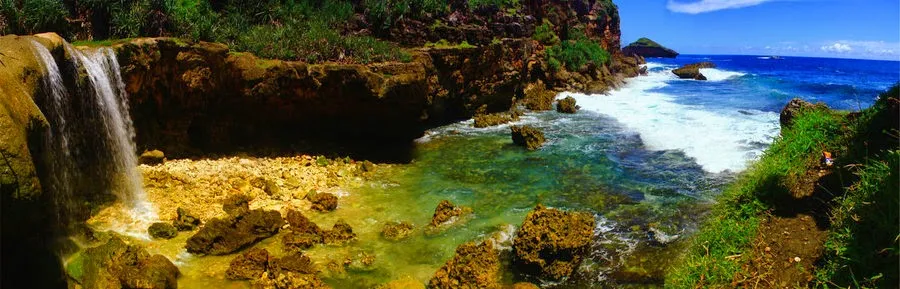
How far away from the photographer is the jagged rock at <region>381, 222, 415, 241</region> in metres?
10.1

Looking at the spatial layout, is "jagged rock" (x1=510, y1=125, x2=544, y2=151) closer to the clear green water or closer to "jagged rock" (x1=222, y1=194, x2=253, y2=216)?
the clear green water

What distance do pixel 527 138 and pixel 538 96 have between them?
10.3 m

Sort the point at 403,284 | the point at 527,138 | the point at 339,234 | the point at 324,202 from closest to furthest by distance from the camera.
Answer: the point at 403,284
the point at 339,234
the point at 324,202
the point at 527,138

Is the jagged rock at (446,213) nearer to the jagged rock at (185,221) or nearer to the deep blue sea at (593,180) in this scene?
the deep blue sea at (593,180)

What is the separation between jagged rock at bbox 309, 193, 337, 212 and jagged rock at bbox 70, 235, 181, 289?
11.8ft

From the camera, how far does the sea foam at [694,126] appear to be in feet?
52.3

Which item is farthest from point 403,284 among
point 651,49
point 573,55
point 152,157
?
point 651,49

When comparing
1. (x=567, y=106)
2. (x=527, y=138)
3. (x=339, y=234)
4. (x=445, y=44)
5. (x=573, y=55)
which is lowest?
(x=339, y=234)

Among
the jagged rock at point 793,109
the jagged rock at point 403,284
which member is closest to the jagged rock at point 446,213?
the jagged rock at point 403,284

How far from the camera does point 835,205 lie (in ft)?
23.7

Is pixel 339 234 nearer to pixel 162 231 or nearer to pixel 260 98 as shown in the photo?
pixel 162 231

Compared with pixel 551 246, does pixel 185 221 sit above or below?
above

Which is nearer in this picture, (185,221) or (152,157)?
(185,221)

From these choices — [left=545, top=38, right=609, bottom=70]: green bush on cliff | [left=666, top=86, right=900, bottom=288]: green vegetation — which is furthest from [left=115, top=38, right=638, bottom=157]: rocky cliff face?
[left=545, top=38, right=609, bottom=70]: green bush on cliff
